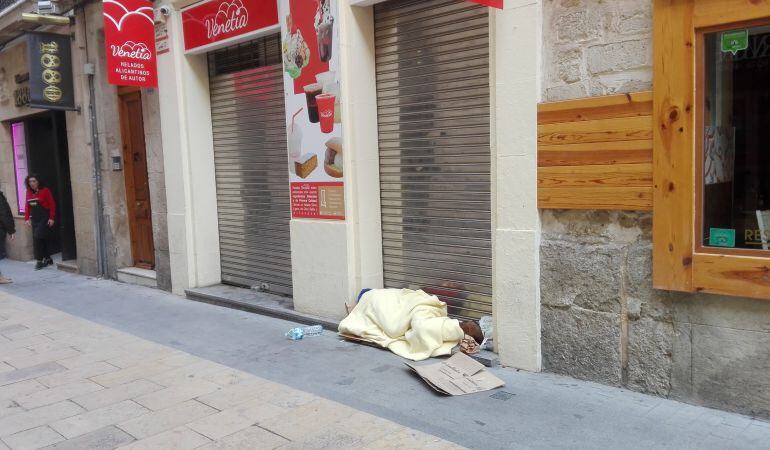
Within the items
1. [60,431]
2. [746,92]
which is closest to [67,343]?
[60,431]

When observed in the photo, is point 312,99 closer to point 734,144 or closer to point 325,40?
point 325,40

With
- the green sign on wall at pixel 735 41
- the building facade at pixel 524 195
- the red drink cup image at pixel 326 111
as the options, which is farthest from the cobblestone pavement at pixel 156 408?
the green sign on wall at pixel 735 41

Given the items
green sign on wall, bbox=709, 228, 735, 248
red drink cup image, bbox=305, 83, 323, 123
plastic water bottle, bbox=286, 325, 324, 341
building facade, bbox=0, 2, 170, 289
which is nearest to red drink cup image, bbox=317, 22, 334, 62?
red drink cup image, bbox=305, 83, 323, 123

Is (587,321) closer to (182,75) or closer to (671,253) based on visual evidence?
(671,253)

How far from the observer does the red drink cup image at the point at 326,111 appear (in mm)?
6625

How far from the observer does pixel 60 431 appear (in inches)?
173

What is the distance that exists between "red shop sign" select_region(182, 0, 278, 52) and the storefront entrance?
5.01 m

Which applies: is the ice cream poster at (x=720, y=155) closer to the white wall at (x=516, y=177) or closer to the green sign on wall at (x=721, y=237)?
A: the green sign on wall at (x=721, y=237)

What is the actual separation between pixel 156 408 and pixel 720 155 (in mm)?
4413

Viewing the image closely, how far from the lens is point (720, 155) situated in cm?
421

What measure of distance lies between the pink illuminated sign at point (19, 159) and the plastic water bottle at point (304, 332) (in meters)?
10.3

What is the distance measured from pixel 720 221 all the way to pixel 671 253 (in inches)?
15.1

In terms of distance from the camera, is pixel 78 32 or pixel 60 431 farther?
pixel 78 32

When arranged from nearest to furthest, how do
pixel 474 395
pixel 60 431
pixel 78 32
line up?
pixel 60 431 → pixel 474 395 → pixel 78 32
